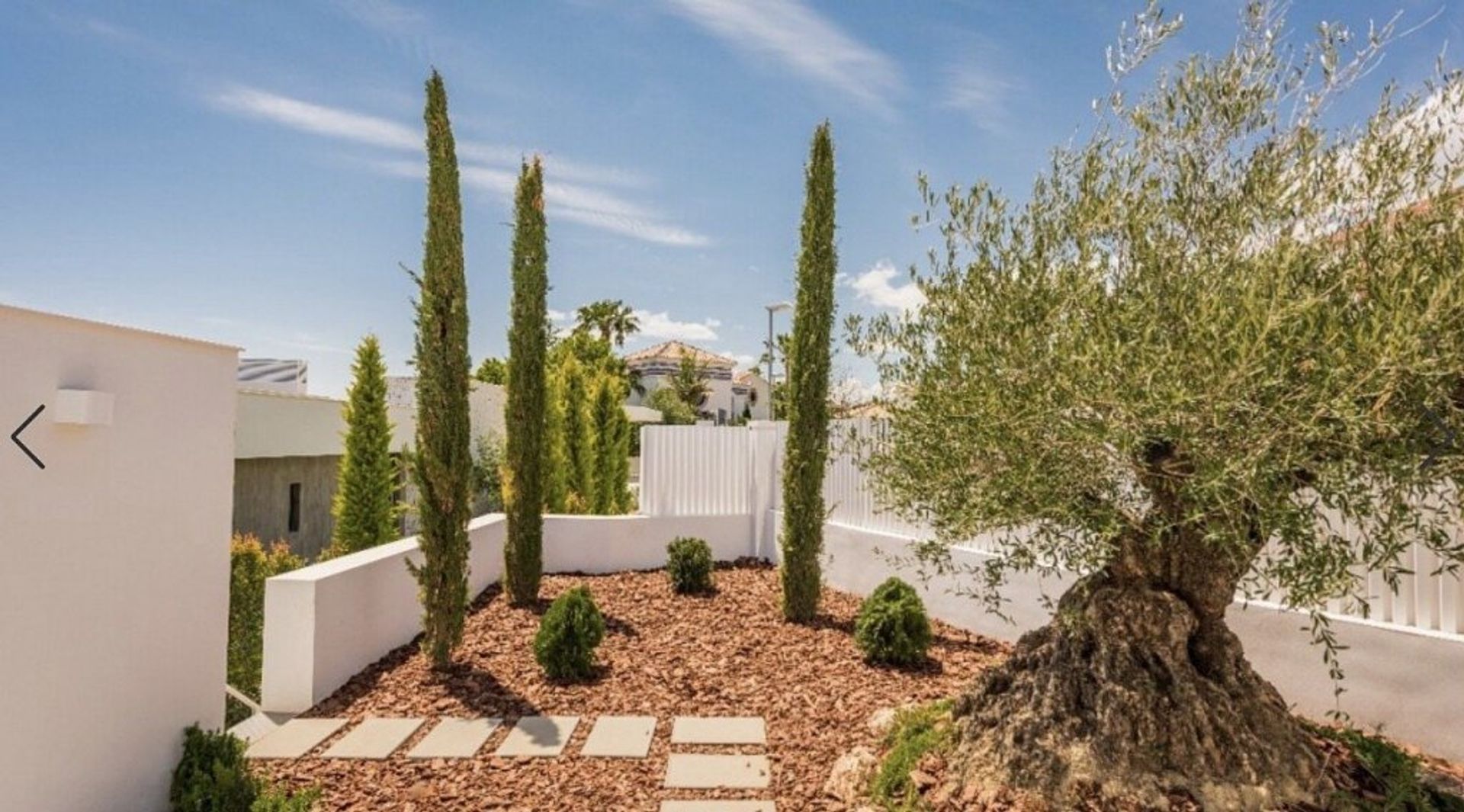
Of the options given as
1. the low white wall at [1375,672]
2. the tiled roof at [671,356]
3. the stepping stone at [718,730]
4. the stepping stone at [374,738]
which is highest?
the tiled roof at [671,356]

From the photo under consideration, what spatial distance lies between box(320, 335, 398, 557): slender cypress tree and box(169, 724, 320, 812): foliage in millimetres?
8816

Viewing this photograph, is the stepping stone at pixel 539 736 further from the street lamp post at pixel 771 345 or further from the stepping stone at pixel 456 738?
the street lamp post at pixel 771 345

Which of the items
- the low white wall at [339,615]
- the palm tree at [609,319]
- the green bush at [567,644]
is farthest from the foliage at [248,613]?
the palm tree at [609,319]

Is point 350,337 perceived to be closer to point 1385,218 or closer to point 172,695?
point 172,695

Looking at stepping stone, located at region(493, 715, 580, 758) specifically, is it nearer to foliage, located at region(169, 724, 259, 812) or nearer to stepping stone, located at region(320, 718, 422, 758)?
stepping stone, located at region(320, 718, 422, 758)

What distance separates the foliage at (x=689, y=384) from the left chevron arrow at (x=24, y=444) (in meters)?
43.8

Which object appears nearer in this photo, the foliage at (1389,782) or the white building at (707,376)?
the foliage at (1389,782)

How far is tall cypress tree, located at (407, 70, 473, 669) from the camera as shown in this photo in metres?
7.24

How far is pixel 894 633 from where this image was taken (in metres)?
7.14

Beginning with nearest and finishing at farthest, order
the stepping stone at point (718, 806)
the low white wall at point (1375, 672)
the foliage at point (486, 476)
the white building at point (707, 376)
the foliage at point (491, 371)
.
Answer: the stepping stone at point (718, 806), the low white wall at point (1375, 672), the foliage at point (486, 476), the foliage at point (491, 371), the white building at point (707, 376)

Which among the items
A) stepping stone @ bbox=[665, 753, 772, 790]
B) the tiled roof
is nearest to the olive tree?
stepping stone @ bbox=[665, 753, 772, 790]

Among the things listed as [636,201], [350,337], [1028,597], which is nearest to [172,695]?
[1028,597]

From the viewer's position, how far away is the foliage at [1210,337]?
2873 millimetres

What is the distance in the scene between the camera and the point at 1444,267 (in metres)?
3.04
